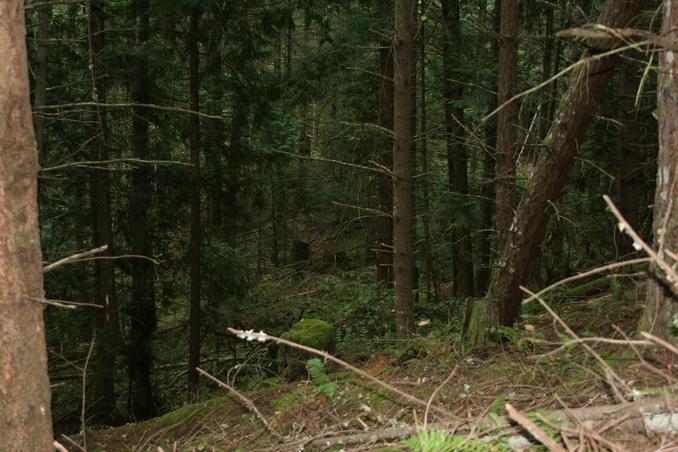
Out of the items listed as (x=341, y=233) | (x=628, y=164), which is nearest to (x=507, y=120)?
(x=628, y=164)

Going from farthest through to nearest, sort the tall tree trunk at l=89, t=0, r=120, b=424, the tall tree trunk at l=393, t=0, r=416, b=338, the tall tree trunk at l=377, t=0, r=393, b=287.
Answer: the tall tree trunk at l=377, t=0, r=393, b=287, the tall tree trunk at l=89, t=0, r=120, b=424, the tall tree trunk at l=393, t=0, r=416, b=338

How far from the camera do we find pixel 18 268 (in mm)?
2834

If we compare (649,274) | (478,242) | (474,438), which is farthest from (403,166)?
(478,242)

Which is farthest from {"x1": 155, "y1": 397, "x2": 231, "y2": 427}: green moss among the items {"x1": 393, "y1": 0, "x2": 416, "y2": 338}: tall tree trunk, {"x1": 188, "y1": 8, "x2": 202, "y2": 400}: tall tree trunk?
{"x1": 188, "y1": 8, "x2": 202, "y2": 400}: tall tree trunk

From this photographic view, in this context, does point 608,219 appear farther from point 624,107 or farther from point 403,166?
point 403,166

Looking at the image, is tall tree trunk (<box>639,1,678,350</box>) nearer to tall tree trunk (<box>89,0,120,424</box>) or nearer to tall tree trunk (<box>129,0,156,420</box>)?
tall tree trunk (<box>89,0,120,424</box>)

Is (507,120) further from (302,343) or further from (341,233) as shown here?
(341,233)

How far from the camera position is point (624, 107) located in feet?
33.7

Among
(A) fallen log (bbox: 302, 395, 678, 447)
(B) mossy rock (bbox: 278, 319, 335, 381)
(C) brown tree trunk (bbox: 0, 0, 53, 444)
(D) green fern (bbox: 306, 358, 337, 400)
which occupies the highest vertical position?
(C) brown tree trunk (bbox: 0, 0, 53, 444)

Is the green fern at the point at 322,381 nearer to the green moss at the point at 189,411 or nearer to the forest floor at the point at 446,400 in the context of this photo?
the forest floor at the point at 446,400

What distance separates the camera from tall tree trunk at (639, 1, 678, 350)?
3.62 metres

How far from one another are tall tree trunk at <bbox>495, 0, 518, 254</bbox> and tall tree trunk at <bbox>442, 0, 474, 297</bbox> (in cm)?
501

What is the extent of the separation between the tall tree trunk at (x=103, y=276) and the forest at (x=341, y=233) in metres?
0.05

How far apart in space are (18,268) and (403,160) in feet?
19.7
